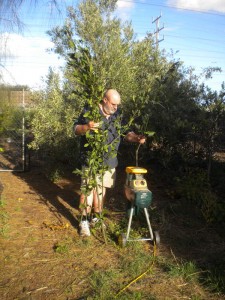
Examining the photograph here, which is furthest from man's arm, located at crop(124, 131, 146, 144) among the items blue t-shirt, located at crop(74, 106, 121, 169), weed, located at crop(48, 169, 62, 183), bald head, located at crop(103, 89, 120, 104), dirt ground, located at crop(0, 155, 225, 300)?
weed, located at crop(48, 169, 62, 183)

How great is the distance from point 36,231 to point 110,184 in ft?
3.91

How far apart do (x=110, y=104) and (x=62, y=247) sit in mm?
1807

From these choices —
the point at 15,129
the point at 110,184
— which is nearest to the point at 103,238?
the point at 110,184

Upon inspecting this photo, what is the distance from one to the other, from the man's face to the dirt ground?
64.6 inches

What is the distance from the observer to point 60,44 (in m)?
7.73

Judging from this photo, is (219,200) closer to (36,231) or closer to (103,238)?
(103,238)

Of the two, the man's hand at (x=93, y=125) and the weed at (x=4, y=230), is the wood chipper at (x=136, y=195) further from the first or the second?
the weed at (x=4, y=230)

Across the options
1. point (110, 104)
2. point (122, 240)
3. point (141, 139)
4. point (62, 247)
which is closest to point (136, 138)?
point (141, 139)

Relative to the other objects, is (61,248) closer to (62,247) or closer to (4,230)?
(62,247)

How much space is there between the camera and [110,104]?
4.00 meters

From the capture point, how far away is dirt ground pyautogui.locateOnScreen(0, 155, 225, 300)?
299 centimetres

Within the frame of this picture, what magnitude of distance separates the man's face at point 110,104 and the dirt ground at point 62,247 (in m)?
1.64

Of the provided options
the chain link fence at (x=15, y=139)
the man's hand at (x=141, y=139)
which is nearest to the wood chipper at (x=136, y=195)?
the man's hand at (x=141, y=139)

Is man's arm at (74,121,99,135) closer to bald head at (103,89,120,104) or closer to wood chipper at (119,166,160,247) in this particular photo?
bald head at (103,89,120,104)
